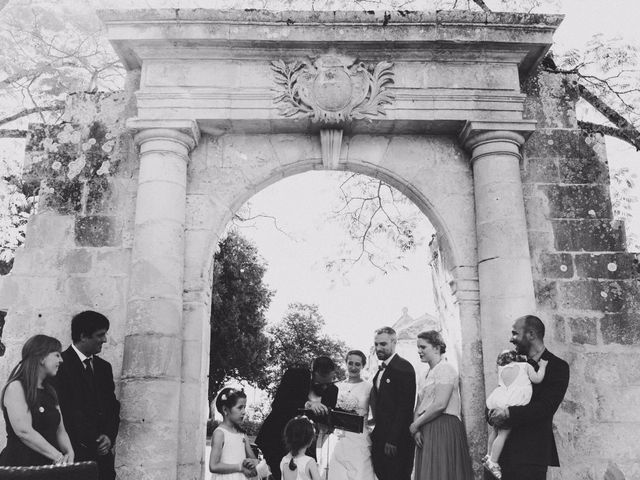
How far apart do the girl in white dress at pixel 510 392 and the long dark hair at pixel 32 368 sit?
3011 mm

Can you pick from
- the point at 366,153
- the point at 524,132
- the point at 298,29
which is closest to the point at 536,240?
the point at 524,132

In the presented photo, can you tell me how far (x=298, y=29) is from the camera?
20.1 ft

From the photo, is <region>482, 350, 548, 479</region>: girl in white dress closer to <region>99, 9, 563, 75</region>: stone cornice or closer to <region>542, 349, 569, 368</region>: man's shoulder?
<region>542, 349, 569, 368</region>: man's shoulder

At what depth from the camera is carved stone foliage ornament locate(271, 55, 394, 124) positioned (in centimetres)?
610

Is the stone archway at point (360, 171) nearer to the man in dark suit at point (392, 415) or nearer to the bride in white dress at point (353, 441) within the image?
the man in dark suit at point (392, 415)

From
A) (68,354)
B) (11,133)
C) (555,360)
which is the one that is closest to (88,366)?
(68,354)

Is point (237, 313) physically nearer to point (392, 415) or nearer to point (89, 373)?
point (392, 415)

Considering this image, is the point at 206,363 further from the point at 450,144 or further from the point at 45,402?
the point at 450,144

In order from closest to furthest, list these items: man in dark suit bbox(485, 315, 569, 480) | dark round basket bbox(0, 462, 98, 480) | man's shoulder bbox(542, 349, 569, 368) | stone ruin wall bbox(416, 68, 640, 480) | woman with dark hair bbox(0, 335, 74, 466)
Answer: dark round basket bbox(0, 462, 98, 480) → woman with dark hair bbox(0, 335, 74, 466) → man in dark suit bbox(485, 315, 569, 480) → man's shoulder bbox(542, 349, 569, 368) → stone ruin wall bbox(416, 68, 640, 480)

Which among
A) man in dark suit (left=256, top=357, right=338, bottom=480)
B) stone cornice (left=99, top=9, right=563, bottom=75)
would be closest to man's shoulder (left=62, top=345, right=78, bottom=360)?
man in dark suit (left=256, top=357, right=338, bottom=480)

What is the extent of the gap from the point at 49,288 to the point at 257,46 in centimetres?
301

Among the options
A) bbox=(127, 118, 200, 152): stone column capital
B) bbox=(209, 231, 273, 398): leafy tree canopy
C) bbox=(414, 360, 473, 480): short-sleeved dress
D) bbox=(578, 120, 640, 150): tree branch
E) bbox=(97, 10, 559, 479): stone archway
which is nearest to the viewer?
bbox=(414, 360, 473, 480): short-sleeved dress

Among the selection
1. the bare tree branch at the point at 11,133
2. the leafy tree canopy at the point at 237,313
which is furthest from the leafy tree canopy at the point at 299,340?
the bare tree branch at the point at 11,133

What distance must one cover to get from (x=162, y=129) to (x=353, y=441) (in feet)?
10.9
